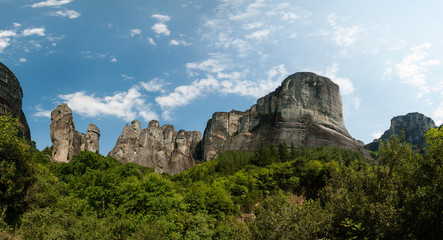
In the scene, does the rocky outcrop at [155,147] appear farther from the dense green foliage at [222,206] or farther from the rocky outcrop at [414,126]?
the rocky outcrop at [414,126]

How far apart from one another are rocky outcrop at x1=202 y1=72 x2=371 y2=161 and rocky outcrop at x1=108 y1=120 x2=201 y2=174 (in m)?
27.7

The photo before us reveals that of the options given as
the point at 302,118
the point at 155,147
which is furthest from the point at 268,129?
the point at 155,147

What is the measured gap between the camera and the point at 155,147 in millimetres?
155250

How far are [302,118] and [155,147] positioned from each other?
74673 millimetres

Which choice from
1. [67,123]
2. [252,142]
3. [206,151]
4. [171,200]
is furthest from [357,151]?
[67,123]

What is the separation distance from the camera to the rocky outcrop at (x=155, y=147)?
143 m

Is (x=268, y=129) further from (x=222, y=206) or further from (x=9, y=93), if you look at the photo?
(x=9, y=93)

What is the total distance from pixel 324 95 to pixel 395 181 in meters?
111

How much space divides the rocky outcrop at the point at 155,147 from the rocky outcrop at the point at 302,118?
27.7 meters

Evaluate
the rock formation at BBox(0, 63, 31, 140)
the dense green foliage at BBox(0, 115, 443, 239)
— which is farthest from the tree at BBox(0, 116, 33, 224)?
the rock formation at BBox(0, 63, 31, 140)

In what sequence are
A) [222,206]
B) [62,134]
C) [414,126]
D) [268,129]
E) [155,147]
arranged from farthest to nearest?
[414,126], [155,147], [268,129], [62,134], [222,206]

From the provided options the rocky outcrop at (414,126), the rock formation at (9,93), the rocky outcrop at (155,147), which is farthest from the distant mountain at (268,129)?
the rocky outcrop at (414,126)

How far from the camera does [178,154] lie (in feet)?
500

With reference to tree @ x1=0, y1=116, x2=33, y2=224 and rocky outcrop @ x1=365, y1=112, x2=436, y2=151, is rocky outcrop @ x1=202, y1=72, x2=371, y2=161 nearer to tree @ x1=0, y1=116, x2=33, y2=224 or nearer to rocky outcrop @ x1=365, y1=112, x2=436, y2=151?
rocky outcrop @ x1=365, y1=112, x2=436, y2=151
